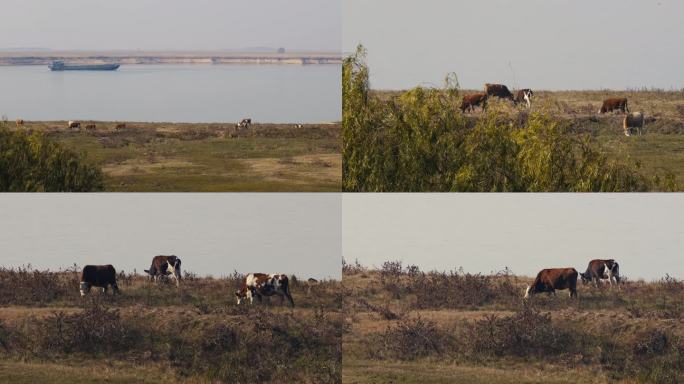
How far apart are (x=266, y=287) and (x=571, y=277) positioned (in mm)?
8227

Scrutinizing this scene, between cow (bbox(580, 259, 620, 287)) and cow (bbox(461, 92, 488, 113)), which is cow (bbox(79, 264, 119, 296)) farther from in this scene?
cow (bbox(461, 92, 488, 113))

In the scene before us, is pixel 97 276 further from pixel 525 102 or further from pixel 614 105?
pixel 614 105

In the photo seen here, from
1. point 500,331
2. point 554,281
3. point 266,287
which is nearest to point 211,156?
point 266,287

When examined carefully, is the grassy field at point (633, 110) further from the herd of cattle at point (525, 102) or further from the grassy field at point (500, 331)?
the grassy field at point (500, 331)

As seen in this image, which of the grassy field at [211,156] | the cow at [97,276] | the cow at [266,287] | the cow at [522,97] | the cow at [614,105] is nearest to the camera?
the cow at [266,287]

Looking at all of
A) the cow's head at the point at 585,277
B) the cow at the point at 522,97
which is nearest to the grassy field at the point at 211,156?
the cow at the point at 522,97

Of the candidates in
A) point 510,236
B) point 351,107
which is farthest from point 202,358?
point 351,107

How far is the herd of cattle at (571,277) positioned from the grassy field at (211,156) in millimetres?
9561

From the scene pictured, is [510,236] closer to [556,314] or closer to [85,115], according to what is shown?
[556,314]

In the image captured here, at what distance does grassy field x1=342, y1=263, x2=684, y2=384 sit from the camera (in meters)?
27.7

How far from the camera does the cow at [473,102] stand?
42.7 metres

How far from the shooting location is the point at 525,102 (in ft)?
151

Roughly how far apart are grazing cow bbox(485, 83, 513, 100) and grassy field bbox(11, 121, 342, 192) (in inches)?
254

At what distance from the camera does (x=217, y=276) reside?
97.1ft
